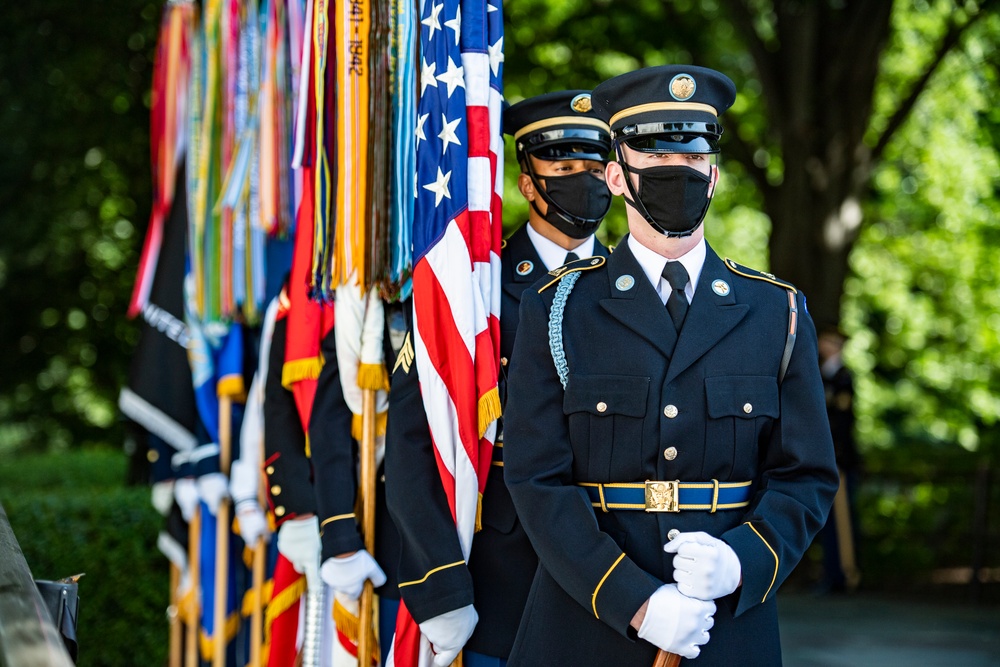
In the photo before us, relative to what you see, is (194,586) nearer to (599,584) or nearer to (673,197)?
(599,584)

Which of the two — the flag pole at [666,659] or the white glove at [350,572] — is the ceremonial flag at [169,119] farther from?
the flag pole at [666,659]

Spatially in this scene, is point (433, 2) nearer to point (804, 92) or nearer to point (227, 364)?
point (227, 364)

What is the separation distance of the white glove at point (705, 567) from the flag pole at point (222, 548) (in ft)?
11.0

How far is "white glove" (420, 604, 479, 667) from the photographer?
3279mm

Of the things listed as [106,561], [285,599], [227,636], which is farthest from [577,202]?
[106,561]

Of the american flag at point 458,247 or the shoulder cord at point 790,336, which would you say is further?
the american flag at point 458,247

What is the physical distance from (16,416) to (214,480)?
9.63 m

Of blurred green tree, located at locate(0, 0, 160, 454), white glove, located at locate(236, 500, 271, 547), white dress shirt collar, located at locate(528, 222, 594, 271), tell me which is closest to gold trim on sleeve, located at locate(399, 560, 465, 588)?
white dress shirt collar, located at locate(528, 222, 594, 271)

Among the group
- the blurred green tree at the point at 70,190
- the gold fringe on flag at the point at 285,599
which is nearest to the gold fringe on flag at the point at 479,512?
the gold fringe on flag at the point at 285,599

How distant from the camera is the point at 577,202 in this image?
358 cm

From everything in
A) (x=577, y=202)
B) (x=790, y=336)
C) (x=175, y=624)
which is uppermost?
(x=577, y=202)

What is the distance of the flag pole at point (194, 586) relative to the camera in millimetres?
5547

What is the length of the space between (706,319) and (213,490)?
331cm

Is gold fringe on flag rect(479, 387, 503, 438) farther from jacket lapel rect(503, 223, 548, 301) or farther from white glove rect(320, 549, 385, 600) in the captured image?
white glove rect(320, 549, 385, 600)
